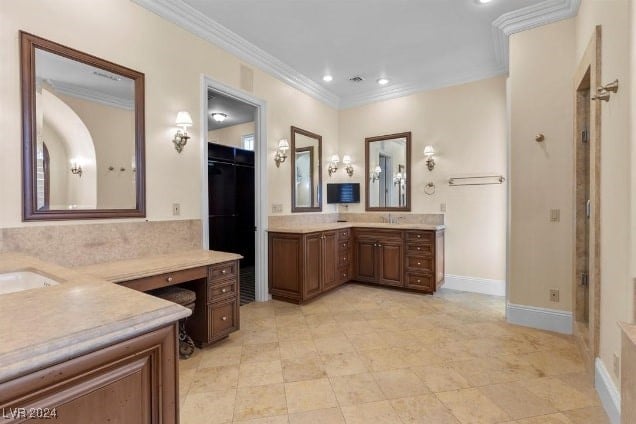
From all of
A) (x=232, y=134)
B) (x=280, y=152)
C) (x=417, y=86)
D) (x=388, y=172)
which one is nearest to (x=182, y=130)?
(x=280, y=152)

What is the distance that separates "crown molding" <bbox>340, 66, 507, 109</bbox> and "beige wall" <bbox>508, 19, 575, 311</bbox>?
101cm

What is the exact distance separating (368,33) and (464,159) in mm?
2126

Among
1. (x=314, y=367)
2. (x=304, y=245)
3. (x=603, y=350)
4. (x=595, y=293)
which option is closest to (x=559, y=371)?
(x=603, y=350)

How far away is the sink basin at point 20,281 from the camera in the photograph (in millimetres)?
1419

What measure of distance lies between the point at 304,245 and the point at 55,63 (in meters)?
2.62

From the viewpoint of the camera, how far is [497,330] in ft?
9.57

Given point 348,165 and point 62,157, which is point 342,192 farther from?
A: point 62,157

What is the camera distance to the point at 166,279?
2.15m

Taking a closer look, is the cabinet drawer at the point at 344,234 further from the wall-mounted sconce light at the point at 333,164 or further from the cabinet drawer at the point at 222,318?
the cabinet drawer at the point at 222,318

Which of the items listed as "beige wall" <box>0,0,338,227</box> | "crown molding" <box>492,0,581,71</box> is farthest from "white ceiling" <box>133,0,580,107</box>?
"beige wall" <box>0,0,338,227</box>

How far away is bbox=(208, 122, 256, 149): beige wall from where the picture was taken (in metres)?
6.13

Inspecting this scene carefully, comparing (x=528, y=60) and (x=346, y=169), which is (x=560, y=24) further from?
(x=346, y=169)

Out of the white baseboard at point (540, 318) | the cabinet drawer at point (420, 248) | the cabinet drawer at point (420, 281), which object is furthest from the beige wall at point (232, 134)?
the white baseboard at point (540, 318)

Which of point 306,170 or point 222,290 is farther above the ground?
point 306,170
